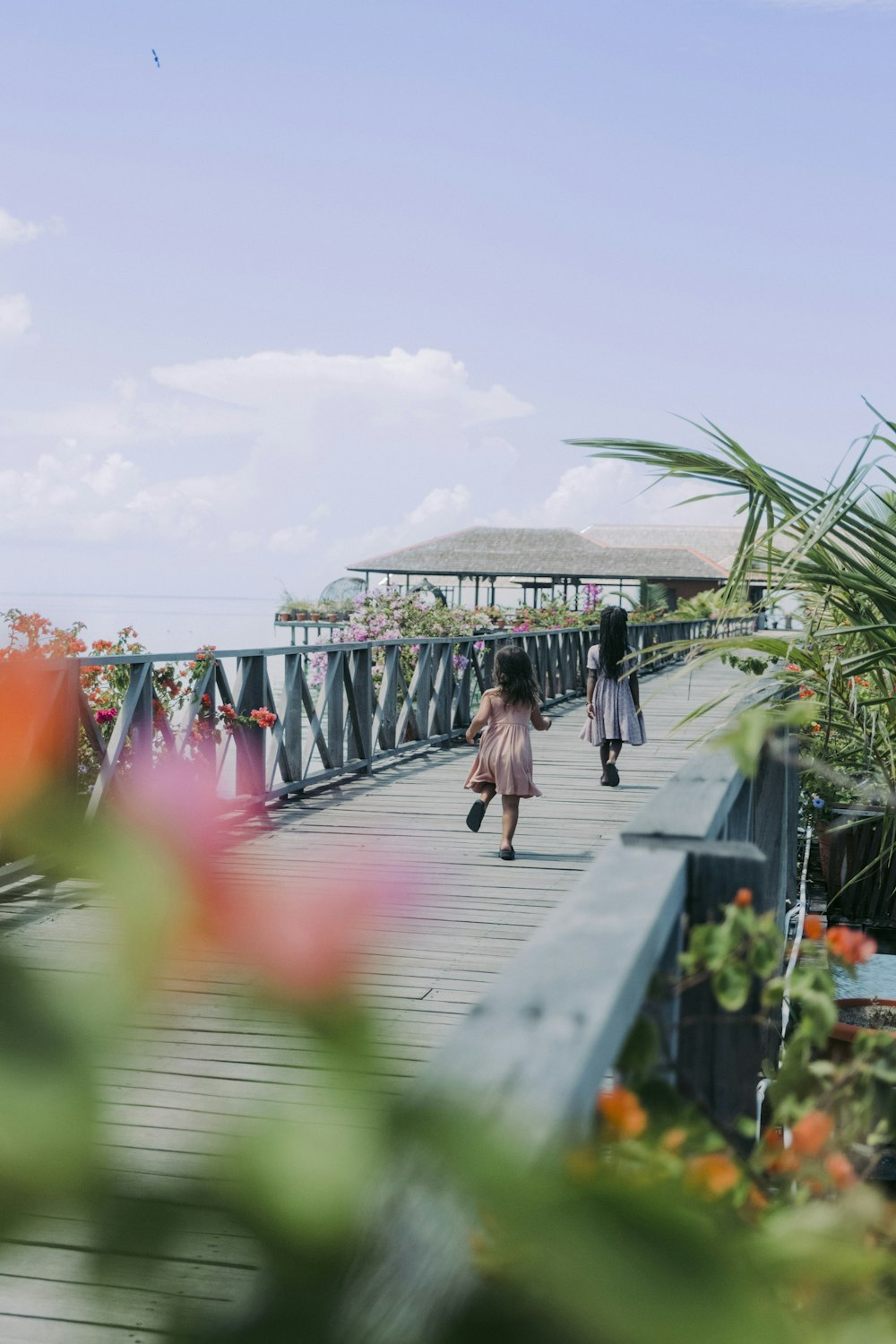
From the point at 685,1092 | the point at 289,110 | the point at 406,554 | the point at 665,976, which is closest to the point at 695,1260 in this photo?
the point at 665,976

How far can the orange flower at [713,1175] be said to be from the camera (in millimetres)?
852

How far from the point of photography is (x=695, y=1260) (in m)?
0.40

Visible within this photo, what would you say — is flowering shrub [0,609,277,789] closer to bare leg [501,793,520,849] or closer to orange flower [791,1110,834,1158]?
bare leg [501,793,520,849]

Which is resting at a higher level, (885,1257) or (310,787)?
(885,1257)

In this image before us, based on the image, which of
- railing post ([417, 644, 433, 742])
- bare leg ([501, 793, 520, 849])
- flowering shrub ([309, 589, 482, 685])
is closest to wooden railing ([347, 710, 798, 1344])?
bare leg ([501, 793, 520, 849])

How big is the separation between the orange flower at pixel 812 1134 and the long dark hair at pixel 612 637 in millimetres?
7230

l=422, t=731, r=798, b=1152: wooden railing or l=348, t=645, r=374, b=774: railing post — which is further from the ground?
l=422, t=731, r=798, b=1152: wooden railing

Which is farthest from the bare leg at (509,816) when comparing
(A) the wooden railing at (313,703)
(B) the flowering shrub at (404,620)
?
(B) the flowering shrub at (404,620)

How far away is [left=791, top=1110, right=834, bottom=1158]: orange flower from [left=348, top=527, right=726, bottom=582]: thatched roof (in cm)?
3879

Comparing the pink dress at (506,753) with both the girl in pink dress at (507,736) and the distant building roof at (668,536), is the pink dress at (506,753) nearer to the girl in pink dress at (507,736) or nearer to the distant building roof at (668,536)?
the girl in pink dress at (507,736)

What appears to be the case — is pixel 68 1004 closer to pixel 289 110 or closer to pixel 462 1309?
pixel 462 1309

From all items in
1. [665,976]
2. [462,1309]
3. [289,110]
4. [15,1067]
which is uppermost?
[289,110]

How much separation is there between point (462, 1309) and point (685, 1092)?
1212 mm

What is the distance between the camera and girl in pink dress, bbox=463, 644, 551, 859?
670 cm
